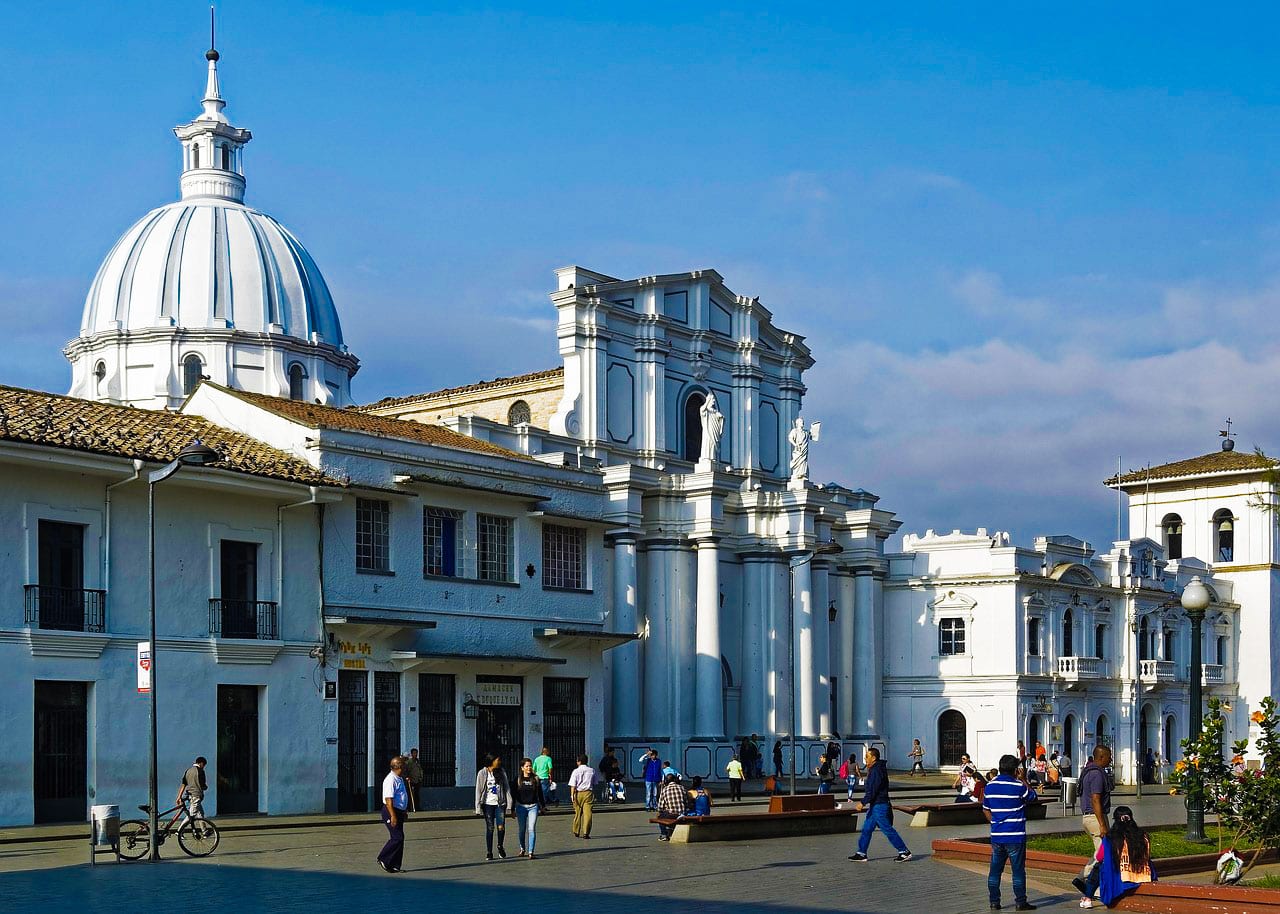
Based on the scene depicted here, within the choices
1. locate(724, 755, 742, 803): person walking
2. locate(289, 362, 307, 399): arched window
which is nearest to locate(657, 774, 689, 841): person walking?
locate(724, 755, 742, 803): person walking

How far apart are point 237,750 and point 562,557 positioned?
12.0 m

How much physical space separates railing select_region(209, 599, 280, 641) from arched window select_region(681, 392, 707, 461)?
26.2 metres

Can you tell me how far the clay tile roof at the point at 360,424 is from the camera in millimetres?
39594

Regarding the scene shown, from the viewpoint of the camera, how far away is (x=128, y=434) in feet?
115

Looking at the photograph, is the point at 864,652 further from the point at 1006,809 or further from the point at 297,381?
the point at 1006,809

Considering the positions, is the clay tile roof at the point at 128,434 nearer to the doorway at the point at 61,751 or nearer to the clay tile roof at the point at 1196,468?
the doorway at the point at 61,751

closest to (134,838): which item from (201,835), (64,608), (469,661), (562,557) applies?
(201,835)

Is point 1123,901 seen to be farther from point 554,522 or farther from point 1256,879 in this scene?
point 554,522

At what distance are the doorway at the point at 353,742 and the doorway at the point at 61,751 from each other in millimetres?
6364

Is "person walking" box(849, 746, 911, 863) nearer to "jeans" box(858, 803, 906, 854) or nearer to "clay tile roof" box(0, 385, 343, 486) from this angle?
"jeans" box(858, 803, 906, 854)

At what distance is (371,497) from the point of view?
128 feet

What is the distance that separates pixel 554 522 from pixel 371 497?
268 inches

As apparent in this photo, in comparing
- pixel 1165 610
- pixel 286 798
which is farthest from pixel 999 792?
pixel 1165 610

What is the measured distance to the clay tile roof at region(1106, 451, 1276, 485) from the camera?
8188 centimetres
